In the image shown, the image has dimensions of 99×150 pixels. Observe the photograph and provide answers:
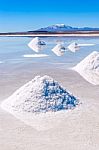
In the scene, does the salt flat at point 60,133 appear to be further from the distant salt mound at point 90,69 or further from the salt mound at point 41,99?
the distant salt mound at point 90,69

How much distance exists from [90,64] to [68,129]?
5.44 m

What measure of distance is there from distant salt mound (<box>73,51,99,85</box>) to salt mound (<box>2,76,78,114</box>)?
2.76 meters

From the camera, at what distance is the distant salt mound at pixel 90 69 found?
377 inches

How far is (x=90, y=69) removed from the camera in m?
10.3

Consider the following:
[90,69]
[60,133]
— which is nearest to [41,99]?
[60,133]

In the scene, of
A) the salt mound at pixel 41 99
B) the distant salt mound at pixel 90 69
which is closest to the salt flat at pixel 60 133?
the salt mound at pixel 41 99

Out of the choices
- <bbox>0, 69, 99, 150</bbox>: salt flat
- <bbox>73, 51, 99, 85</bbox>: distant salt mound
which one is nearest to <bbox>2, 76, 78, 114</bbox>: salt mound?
<bbox>0, 69, 99, 150</bbox>: salt flat

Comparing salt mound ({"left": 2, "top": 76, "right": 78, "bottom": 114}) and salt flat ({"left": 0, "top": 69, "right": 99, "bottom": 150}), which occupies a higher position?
salt mound ({"left": 2, "top": 76, "right": 78, "bottom": 114})

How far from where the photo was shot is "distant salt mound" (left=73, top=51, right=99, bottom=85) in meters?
9.59

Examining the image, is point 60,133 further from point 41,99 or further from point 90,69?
point 90,69

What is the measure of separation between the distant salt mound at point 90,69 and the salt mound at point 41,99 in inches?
109

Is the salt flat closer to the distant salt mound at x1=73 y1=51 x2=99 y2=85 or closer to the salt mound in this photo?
the salt mound

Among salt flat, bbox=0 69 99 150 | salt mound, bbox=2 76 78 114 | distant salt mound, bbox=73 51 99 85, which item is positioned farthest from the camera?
distant salt mound, bbox=73 51 99 85

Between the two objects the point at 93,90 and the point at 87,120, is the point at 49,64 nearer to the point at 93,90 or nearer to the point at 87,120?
the point at 93,90
